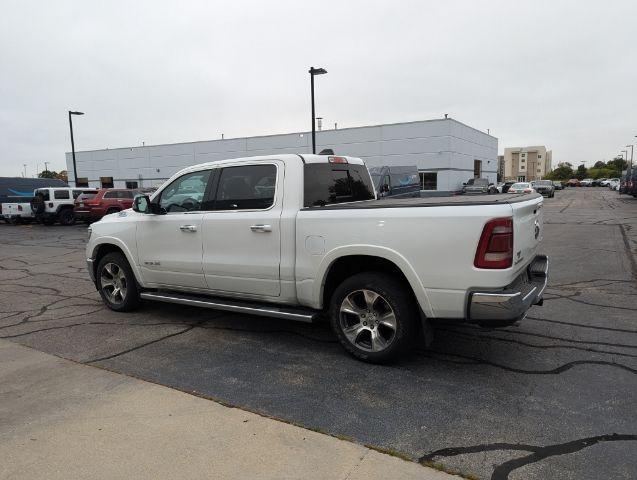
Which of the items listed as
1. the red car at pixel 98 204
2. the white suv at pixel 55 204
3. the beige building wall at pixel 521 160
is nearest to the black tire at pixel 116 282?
the red car at pixel 98 204

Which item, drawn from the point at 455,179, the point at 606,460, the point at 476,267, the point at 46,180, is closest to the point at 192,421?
the point at 476,267

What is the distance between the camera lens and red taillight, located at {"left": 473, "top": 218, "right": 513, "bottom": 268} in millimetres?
3561

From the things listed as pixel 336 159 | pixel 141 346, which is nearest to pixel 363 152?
pixel 336 159

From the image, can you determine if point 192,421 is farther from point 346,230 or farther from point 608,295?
point 608,295

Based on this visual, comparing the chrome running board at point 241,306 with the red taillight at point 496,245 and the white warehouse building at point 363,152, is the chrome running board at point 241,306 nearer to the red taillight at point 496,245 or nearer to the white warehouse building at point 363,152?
the red taillight at point 496,245

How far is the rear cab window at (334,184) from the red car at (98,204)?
60.6ft

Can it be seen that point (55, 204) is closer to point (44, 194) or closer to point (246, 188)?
point (44, 194)

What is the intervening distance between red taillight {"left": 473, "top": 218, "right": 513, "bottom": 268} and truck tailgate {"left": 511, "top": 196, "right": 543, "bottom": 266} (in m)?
0.09

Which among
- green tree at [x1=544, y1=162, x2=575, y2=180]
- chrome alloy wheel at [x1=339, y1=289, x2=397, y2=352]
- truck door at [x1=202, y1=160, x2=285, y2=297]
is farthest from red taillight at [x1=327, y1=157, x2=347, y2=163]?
green tree at [x1=544, y1=162, x2=575, y2=180]

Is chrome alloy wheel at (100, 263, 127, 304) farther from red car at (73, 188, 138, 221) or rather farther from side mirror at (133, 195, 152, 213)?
red car at (73, 188, 138, 221)

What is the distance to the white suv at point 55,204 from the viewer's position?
22703mm

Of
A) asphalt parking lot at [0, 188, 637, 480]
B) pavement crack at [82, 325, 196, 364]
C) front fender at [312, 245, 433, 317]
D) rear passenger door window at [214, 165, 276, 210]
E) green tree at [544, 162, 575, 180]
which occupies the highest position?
green tree at [544, 162, 575, 180]

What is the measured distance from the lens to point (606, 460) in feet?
9.04

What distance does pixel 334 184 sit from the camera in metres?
5.18
